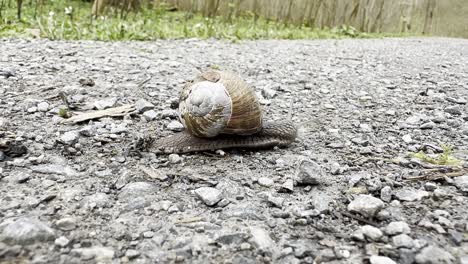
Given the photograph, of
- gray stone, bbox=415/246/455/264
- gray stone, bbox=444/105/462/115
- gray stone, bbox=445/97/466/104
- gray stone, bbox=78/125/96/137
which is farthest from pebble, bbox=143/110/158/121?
gray stone, bbox=445/97/466/104

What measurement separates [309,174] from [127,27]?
433 cm

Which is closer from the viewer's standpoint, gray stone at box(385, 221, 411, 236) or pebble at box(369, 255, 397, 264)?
pebble at box(369, 255, 397, 264)

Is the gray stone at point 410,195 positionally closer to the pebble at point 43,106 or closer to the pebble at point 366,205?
the pebble at point 366,205

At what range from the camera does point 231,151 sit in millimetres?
2307

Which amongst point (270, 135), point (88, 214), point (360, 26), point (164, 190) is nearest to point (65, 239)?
point (88, 214)

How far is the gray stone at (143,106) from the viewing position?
2770 millimetres

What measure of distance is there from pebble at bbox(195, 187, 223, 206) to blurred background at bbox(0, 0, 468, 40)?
12.3 ft

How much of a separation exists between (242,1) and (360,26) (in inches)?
98.7

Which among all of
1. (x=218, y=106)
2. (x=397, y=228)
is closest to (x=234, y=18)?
(x=218, y=106)

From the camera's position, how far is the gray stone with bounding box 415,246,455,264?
1.36m

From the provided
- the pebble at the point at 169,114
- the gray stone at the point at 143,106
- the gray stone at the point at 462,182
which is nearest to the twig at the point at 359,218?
the gray stone at the point at 462,182

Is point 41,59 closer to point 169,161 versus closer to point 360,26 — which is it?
point 169,161

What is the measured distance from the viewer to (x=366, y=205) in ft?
5.53

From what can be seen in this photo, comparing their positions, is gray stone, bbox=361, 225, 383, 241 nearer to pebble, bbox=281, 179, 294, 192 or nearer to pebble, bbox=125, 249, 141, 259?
pebble, bbox=281, 179, 294, 192
